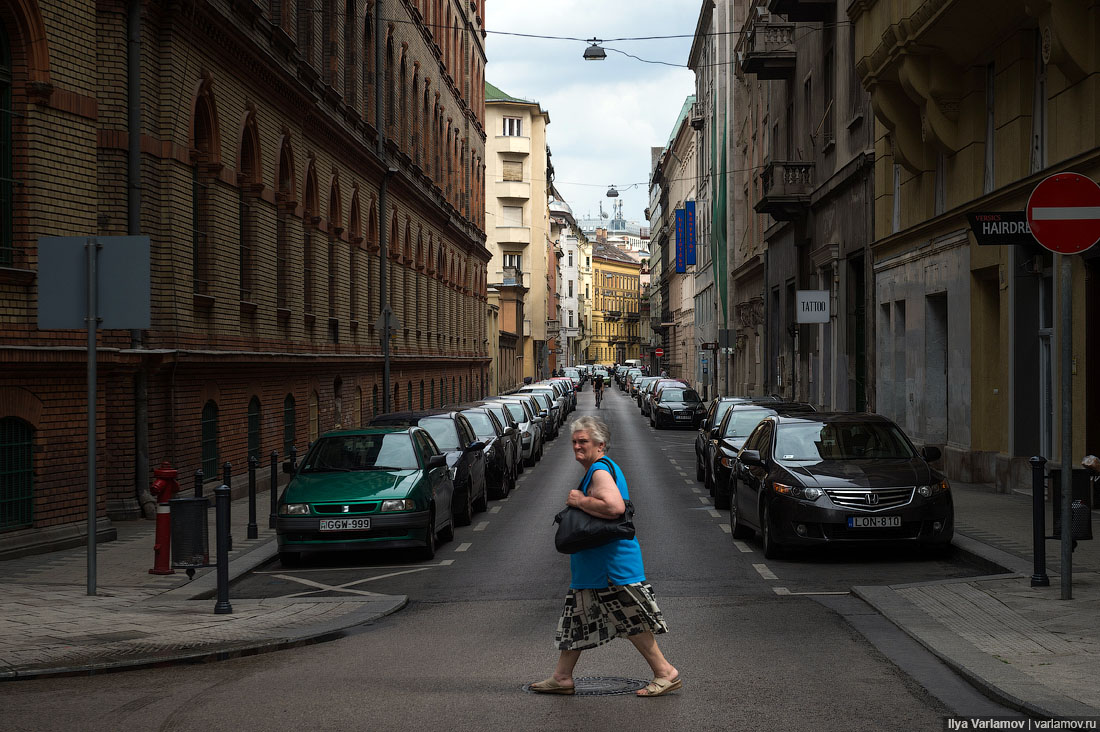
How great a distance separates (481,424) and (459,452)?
5.42m

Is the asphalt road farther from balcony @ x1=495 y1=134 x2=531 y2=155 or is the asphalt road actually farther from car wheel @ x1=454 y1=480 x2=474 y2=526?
balcony @ x1=495 y1=134 x2=531 y2=155

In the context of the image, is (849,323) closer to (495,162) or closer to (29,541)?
(29,541)

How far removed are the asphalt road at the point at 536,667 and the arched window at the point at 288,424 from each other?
1106 cm

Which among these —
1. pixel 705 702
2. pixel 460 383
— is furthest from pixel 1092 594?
pixel 460 383

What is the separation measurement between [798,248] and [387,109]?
1233 cm

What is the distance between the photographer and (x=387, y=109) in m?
36.0

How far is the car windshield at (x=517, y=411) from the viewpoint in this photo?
29.2 m

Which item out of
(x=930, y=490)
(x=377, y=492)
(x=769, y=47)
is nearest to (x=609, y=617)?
(x=930, y=490)

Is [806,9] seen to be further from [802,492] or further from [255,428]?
[802,492]

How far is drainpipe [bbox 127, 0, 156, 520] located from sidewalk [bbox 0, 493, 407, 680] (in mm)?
3046

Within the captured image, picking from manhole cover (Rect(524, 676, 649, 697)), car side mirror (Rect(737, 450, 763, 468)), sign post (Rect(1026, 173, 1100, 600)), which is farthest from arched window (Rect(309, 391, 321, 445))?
manhole cover (Rect(524, 676, 649, 697))

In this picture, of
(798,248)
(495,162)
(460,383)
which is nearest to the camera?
(798,248)

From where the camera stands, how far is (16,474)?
13.5m

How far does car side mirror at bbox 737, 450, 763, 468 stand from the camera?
43.3ft
